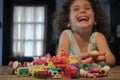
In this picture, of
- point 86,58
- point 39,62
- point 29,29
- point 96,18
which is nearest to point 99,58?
point 86,58

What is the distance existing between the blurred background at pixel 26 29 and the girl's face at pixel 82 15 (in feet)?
11.4

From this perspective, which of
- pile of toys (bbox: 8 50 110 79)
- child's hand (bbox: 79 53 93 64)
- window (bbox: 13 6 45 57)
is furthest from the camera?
window (bbox: 13 6 45 57)

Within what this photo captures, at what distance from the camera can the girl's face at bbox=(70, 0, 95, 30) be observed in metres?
0.80

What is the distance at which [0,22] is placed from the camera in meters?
4.26

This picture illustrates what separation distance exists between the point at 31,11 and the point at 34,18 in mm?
132

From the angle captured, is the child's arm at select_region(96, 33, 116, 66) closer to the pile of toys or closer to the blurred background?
the pile of toys

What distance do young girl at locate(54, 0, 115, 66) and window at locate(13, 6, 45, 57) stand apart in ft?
11.3

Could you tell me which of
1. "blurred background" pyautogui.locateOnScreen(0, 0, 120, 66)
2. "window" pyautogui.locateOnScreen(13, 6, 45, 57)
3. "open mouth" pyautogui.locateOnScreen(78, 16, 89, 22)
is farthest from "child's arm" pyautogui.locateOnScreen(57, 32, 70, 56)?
"window" pyautogui.locateOnScreen(13, 6, 45, 57)

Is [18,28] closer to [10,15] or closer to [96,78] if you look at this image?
[10,15]

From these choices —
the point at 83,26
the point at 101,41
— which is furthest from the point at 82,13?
the point at 101,41

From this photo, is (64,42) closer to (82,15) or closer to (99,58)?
(82,15)

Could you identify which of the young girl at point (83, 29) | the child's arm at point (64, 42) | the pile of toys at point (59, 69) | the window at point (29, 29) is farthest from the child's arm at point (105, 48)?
the window at point (29, 29)

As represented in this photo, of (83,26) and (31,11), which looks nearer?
(83,26)

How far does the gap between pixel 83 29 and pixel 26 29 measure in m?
3.75
